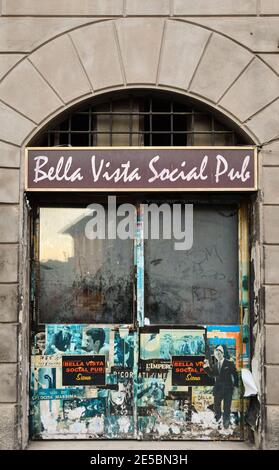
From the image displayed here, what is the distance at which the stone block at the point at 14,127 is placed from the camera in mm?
7363

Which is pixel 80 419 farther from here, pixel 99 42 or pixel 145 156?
pixel 99 42

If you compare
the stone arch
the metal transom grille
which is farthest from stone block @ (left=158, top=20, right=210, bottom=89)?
the metal transom grille

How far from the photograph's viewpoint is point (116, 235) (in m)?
7.76

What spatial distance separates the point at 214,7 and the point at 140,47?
1.09 meters

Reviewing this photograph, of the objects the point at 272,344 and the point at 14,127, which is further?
the point at 14,127

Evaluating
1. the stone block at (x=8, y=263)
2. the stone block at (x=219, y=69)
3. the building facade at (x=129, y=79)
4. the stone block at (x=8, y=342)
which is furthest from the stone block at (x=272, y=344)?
the stone block at (x=8, y=263)

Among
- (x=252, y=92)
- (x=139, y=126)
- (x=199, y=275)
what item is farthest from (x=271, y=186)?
(x=139, y=126)

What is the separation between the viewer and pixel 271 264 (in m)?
7.21

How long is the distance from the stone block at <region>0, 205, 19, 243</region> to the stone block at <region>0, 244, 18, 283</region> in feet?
0.29

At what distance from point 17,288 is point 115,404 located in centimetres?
201

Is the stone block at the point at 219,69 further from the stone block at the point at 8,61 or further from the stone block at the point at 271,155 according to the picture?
the stone block at the point at 8,61

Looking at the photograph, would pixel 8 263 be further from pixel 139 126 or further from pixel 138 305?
pixel 139 126

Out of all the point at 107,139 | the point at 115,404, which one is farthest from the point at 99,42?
the point at 115,404

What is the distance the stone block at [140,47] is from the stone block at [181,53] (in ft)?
0.35
